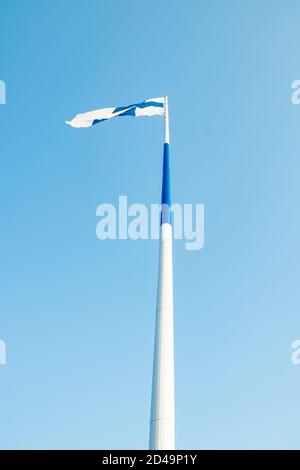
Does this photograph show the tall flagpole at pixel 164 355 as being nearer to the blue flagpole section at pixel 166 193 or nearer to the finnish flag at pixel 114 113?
the blue flagpole section at pixel 166 193

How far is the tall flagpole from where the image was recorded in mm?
22312

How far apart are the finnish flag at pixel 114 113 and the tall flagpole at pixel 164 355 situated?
10.8 metres

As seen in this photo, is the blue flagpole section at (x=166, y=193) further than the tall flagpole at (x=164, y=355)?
Yes

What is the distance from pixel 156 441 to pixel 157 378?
302 cm

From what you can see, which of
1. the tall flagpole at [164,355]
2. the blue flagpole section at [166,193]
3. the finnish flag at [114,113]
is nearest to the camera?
the tall flagpole at [164,355]

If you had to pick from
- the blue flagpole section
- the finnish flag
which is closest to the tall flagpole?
the blue flagpole section

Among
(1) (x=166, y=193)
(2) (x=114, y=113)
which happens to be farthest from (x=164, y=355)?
(2) (x=114, y=113)

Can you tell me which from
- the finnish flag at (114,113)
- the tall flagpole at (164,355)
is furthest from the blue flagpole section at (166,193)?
the finnish flag at (114,113)

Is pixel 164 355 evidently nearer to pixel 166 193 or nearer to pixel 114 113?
pixel 166 193

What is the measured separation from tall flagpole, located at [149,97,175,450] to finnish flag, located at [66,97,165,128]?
10.8 metres

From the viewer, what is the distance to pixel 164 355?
24672 millimetres

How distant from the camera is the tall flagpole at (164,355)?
2231 cm
